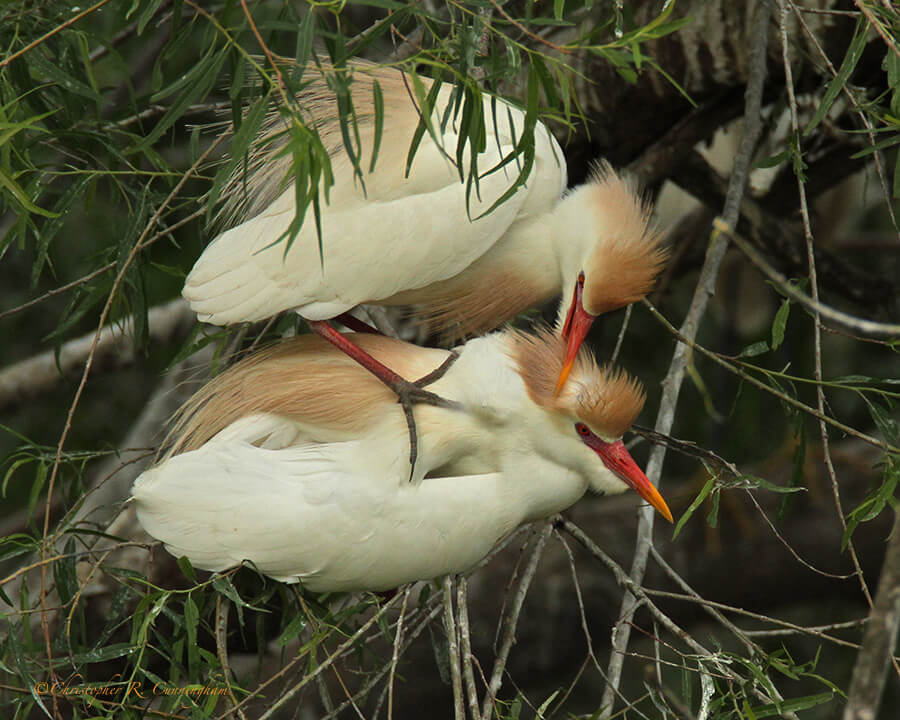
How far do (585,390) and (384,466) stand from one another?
26cm

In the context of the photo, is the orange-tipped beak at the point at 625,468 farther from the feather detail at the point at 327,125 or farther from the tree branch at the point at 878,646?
the tree branch at the point at 878,646

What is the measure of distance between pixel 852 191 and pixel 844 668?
146 cm

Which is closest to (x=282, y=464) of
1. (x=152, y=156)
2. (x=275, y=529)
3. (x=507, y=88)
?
(x=275, y=529)

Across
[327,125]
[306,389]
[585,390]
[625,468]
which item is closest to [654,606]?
[625,468]

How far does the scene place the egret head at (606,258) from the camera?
1474 millimetres

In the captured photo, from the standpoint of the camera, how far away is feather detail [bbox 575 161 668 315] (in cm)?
147

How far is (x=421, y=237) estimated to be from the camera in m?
1.39

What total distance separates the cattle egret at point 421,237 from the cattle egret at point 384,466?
0.05 m

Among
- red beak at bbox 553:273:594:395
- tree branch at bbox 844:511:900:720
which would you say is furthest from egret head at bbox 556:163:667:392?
tree branch at bbox 844:511:900:720

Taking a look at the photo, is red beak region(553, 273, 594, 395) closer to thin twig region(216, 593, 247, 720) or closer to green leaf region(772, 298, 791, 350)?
green leaf region(772, 298, 791, 350)

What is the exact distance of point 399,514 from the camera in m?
1.26

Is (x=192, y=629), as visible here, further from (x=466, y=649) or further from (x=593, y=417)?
(x=593, y=417)

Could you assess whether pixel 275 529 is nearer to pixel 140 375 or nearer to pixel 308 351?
pixel 308 351

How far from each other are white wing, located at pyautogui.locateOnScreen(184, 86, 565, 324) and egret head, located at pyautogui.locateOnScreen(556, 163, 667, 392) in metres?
0.13
